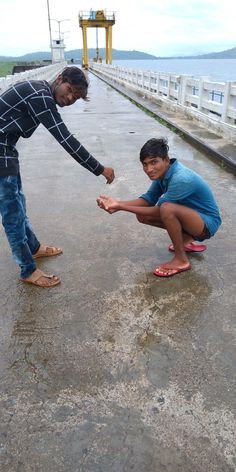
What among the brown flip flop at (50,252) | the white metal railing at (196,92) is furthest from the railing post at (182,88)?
the brown flip flop at (50,252)

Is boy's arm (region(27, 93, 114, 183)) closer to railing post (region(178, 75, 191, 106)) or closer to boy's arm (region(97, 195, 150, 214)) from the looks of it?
boy's arm (region(97, 195, 150, 214))

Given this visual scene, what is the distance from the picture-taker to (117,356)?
2.43 meters

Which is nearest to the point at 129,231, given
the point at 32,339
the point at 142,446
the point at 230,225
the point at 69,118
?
the point at 230,225

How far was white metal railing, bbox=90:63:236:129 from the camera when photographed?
8.31 metres

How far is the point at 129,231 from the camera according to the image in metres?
4.28

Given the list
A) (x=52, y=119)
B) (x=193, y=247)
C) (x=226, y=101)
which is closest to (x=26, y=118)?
(x=52, y=119)

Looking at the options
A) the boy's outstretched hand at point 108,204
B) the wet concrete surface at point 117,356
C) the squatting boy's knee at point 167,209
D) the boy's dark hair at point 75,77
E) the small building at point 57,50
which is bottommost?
the wet concrete surface at point 117,356

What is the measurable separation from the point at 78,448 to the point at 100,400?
30 centimetres

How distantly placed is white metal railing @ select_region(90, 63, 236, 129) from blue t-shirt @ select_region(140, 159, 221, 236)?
5500 mm

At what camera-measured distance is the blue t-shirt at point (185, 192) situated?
9.89ft

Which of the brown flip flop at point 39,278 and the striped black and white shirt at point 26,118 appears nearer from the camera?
the striped black and white shirt at point 26,118

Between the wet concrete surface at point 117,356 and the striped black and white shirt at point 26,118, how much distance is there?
1077mm

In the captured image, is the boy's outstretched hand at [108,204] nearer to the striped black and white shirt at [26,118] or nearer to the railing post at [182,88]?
the striped black and white shirt at [26,118]

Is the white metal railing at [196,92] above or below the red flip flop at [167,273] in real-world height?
above
